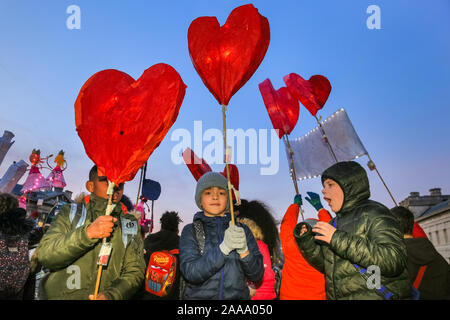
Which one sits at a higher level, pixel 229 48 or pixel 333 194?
pixel 229 48

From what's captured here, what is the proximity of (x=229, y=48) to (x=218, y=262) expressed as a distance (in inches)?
89.3

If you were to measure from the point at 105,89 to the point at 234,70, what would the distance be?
1378 mm

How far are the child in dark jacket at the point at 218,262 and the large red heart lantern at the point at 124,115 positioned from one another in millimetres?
915

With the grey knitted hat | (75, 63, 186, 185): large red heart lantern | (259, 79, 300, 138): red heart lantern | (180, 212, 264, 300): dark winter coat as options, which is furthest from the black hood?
(259, 79, 300, 138): red heart lantern

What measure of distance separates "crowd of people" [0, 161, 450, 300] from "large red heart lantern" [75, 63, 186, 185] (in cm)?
41

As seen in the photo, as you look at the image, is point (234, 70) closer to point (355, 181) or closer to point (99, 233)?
point (355, 181)

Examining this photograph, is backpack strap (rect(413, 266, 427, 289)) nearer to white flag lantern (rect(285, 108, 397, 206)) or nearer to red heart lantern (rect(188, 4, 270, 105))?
white flag lantern (rect(285, 108, 397, 206))

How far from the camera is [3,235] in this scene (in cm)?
358

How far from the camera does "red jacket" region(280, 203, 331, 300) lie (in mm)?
3166

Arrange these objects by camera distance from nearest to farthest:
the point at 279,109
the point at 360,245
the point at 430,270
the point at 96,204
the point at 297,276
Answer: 1. the point at 360,245
2. the point at 96,204
3. the point at 297,276
4. the point at 430,270
5. the point at 279,109

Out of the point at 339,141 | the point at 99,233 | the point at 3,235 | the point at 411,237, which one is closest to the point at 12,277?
the point at 3,235

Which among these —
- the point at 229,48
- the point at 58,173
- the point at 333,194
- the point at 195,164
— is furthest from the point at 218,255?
the point at 58,173

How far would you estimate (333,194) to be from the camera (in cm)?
270

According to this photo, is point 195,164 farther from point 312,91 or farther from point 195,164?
point 312,91
